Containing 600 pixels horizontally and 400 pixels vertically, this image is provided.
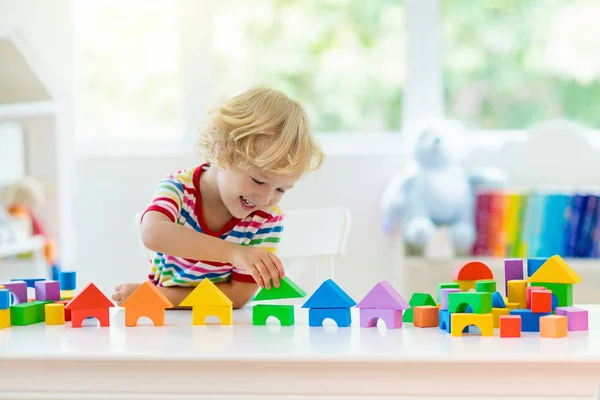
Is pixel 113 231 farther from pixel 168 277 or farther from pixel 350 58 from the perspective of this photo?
pixel 168 277

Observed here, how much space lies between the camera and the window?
10.7 feet

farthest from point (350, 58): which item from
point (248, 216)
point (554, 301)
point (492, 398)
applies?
point (492, 398)

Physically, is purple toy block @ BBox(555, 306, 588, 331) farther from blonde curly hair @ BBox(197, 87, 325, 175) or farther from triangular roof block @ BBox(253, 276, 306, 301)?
blonde curly hair @ BBox(197, 87, 325, 175)

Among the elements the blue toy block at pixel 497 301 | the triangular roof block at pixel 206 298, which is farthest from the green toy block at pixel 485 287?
the triangular roof block at pixel 206 298

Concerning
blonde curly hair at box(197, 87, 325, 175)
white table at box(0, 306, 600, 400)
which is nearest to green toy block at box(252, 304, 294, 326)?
white table at box(0, 306, 600, 400)

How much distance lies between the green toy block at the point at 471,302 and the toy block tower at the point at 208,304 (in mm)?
306

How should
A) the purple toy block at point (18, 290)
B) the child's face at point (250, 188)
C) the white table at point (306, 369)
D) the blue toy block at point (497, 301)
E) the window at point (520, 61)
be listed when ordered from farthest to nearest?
1. the window at point (520, 61)
2. the child's face at point (250, 188)
3. the purple toy block at point (18, 290)
4. the blue toy block at point (497, 301)
5. the white table at point (306, 369)

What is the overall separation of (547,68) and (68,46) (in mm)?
2069

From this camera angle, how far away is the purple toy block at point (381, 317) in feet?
3.40

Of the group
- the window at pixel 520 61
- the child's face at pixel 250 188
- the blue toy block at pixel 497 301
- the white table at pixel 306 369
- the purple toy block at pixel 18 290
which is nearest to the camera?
the white table at pixel 306 369

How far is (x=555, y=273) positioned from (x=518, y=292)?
6 cm

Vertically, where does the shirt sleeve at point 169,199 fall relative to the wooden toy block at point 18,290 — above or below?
above

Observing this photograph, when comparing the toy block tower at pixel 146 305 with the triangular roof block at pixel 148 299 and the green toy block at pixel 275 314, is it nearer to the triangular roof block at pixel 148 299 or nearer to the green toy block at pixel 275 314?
the triangular roof block at pixel 148 299

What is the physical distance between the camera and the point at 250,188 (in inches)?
51.1
